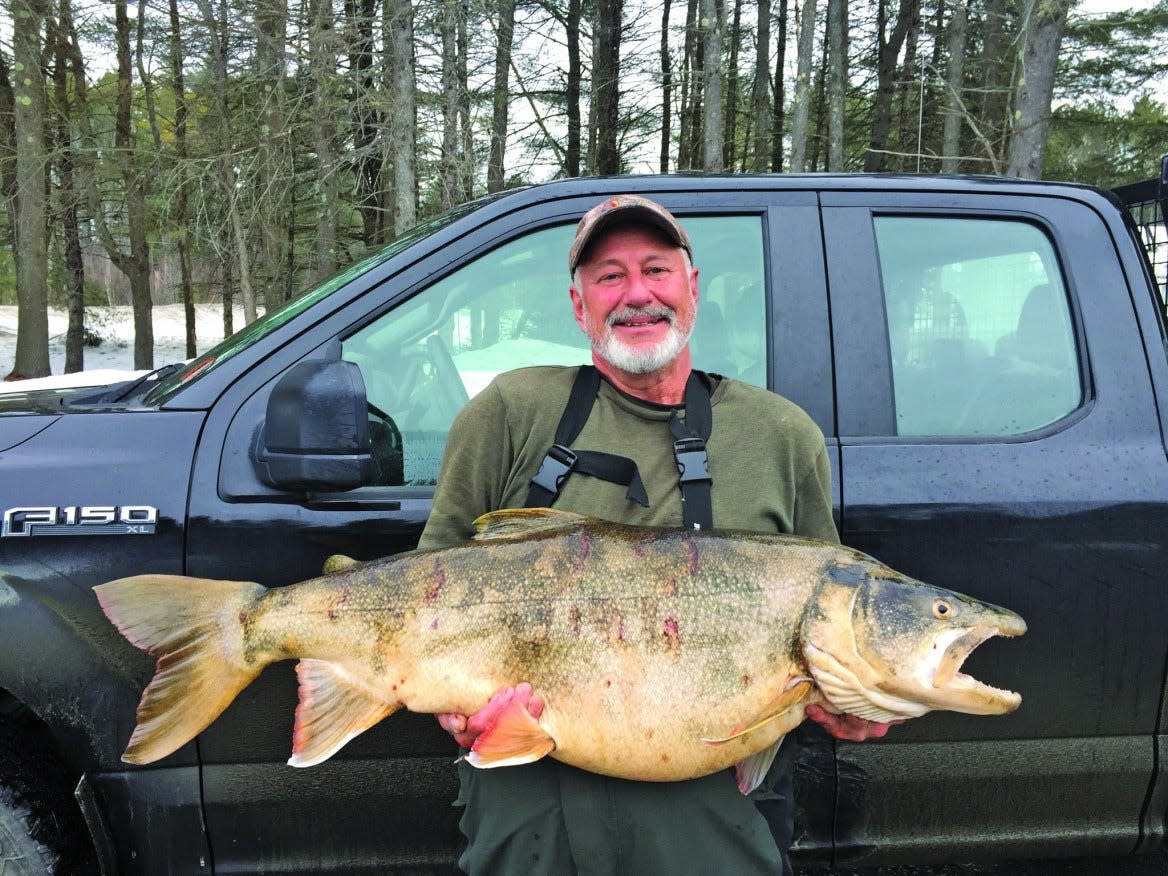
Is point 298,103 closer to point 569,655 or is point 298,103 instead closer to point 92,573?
point 92,573

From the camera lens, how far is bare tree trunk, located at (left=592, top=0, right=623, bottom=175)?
2244 cm

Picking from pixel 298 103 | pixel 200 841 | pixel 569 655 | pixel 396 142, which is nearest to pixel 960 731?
pixel 569 655

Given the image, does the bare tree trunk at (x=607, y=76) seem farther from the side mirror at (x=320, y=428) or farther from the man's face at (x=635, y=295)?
the side mirror at (x=320, y=428)

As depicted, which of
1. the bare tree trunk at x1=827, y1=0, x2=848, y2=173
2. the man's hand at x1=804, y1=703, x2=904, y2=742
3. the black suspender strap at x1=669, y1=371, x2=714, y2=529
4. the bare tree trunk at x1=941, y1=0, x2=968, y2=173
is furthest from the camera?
the bare tree trunk at x1=827, y1=0, x2=848, y2=173

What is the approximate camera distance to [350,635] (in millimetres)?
1765

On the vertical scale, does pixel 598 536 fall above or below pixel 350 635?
above

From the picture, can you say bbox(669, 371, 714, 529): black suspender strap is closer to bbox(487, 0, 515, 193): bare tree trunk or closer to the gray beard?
the gray beard

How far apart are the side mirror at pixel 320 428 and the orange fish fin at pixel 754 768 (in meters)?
1.00

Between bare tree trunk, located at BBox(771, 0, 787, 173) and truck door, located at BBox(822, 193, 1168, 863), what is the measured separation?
2193 cm

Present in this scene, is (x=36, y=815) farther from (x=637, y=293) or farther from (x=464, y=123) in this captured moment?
(x=464, y=123)

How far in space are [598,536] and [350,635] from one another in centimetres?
53

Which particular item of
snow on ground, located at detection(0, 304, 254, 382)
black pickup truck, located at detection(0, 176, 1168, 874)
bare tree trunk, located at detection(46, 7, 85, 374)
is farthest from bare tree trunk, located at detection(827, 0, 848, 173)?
snow on ground, located at detection(0, 304, 254, 382)

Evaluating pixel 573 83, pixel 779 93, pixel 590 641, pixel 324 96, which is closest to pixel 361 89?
pixel 324 96

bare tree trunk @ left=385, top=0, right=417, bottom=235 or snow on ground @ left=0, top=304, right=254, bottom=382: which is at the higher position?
bare tree trunk @ left=385, top=0, right=417, bottom=235
